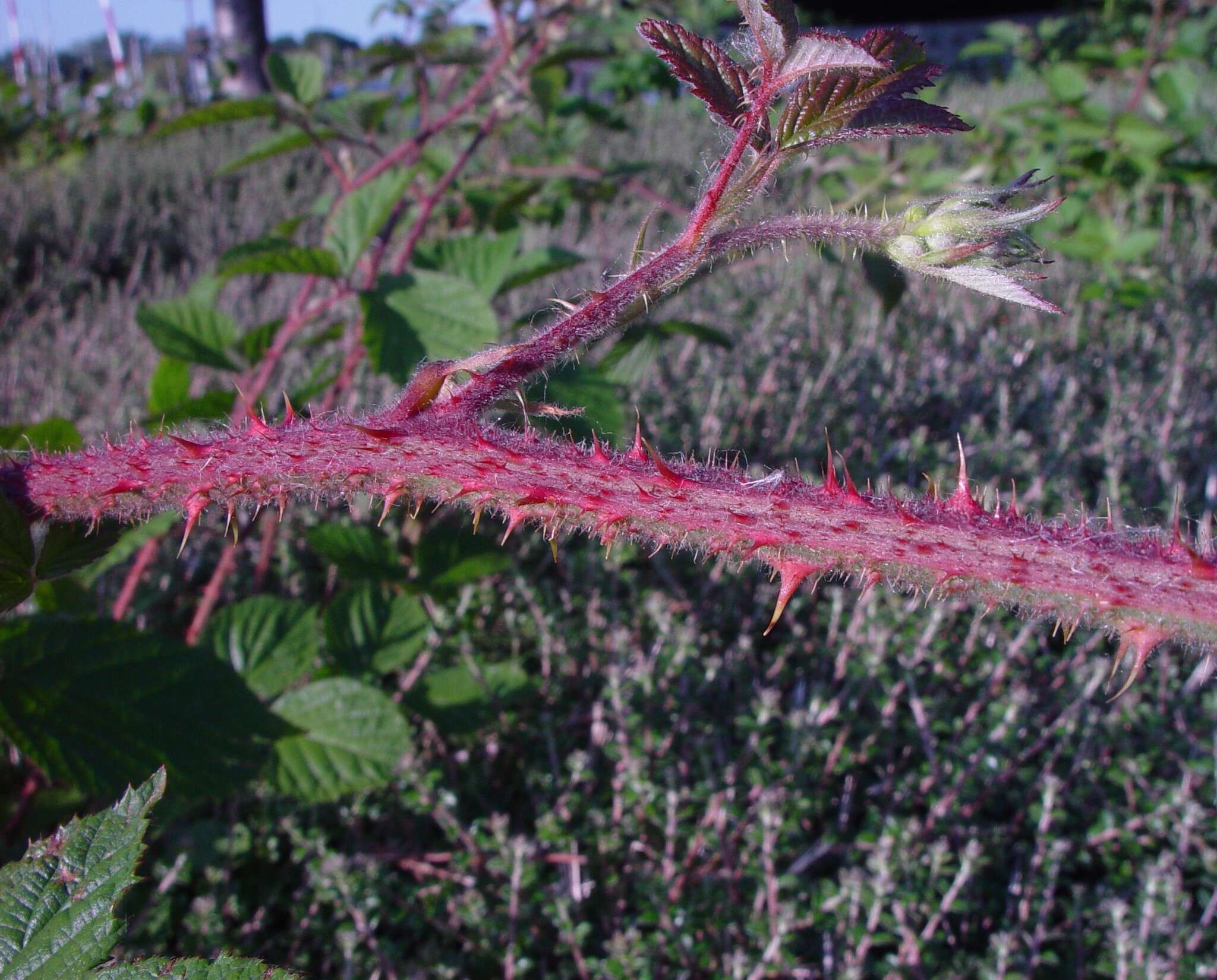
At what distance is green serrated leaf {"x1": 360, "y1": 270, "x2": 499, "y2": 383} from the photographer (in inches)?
39.5

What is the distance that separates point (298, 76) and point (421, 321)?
0.59 meters

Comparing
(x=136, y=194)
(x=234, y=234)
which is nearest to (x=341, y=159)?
(x=234, y=234)

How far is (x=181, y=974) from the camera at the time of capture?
40 cm

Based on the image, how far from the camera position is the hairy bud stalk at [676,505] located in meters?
0.35

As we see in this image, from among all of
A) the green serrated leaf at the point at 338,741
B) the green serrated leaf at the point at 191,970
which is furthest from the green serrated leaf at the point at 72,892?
the green serrated leaf at the point at 338,741

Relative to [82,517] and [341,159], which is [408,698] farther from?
[341,159]

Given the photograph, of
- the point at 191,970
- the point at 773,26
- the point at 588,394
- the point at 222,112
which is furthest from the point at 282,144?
the point at 191,970

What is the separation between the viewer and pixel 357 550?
3.98 ft

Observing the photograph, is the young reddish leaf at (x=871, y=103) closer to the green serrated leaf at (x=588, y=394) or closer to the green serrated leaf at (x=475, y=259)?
the green serrated leaf at (x=588, y=394)

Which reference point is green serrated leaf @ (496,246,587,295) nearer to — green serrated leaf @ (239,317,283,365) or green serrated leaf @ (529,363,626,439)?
green serrated leaf @ (529,363,626,439)

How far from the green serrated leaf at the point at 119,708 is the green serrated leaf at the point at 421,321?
1.28 ft

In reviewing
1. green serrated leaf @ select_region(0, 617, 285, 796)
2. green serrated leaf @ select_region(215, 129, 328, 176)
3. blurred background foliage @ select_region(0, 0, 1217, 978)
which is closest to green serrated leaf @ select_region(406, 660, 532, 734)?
blurred background foliage @ select_region(0, 0, 1217, 978)

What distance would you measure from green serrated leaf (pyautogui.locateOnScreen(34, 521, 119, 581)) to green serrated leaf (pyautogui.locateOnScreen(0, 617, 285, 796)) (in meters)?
0.16

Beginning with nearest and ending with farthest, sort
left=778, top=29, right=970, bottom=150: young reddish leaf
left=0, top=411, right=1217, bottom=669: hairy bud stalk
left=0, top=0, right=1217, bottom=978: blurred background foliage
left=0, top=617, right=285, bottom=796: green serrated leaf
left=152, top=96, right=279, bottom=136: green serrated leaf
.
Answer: left=0, top=411, right=1217, bottom=669: hairy bud stalk
left=778, top=29, right=970, bottom=150: young reddish leaf
left=0, top=617, right=285, bottom=796: green serrated leaf
left=0, top=0, right=1217, bottom=978: blurred background foliage
left=152, top=96, right=279, bottom=136: green serrated leaf
